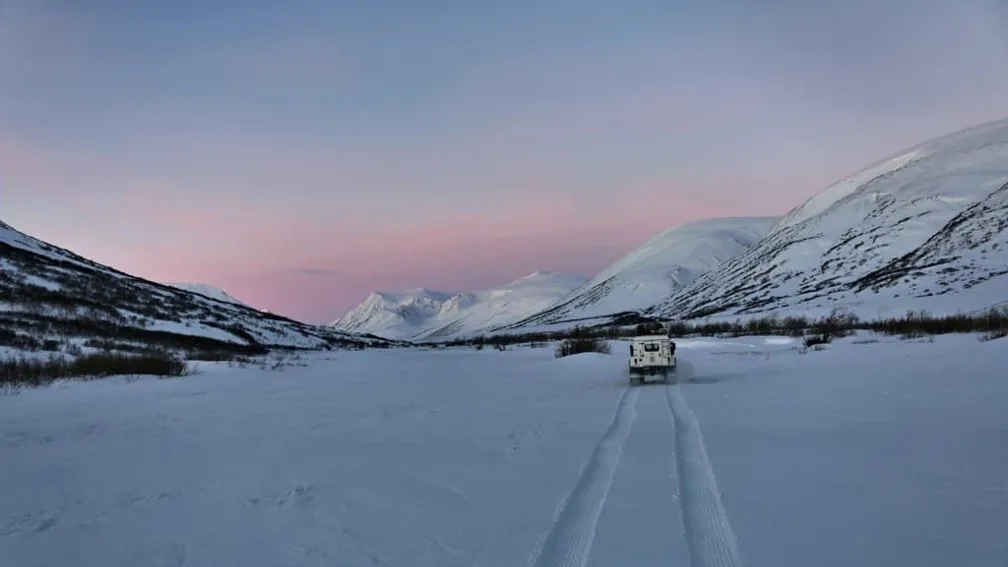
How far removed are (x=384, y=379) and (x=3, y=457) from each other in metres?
13.4

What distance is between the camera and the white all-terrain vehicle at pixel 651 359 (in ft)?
58.1

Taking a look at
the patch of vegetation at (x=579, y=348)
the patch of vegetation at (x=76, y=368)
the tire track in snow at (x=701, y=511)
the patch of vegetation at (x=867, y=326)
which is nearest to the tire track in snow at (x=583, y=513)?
the tire track in snow at (x=701, y=511)

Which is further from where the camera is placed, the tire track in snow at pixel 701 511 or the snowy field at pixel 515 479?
the snowy field at pixel 515 479

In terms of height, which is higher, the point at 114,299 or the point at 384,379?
the point at 114,299

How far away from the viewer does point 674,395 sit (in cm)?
1475

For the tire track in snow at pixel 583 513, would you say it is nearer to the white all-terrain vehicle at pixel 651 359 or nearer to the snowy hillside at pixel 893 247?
the white all-terrain vehicle at pixel 651 359

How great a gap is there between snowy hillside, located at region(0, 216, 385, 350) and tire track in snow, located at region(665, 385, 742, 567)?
952 inches

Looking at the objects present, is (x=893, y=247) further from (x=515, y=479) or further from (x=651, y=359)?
(x=515, y=479)

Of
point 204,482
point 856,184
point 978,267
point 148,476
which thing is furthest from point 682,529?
point 856,184

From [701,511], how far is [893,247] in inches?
4733

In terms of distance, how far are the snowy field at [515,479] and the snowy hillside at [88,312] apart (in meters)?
17.9

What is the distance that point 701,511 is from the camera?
5594 millimetres

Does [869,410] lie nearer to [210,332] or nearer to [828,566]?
[828,566]

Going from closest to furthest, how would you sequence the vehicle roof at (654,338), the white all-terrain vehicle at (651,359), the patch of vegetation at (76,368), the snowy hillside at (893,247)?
the patch of vegetation at (76,368) < the white all-terrain vehicle at (651,359) < the vehicle roof at (654,338) < the snowy hillside at (893,247)
